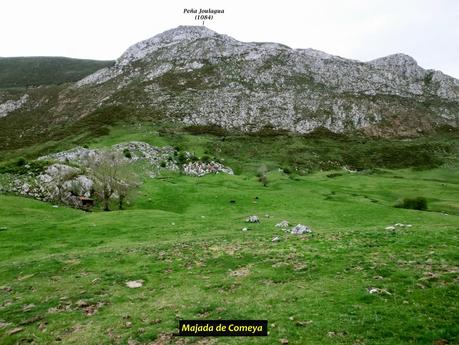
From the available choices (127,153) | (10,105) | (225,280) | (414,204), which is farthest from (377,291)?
(10,105)

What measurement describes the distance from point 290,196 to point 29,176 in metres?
45.6

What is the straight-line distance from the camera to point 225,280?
916 inches

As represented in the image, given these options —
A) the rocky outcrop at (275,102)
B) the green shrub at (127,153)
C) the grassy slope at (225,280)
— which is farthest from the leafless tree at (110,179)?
the rocky outcrop at (275,102)

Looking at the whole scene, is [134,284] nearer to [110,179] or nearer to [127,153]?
[110,179]

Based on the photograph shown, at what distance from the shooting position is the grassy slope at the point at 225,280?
1662cm

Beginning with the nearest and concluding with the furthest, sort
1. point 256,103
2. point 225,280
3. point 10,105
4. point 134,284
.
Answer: point 225,280
point 134,284
point 256,103
point 10,105

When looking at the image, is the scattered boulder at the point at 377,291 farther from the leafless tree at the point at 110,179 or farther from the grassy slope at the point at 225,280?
the leafless tree at the point at 110,179

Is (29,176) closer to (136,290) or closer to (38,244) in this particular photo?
(38,244)

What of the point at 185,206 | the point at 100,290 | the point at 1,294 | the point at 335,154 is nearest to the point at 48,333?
the point at 100,290

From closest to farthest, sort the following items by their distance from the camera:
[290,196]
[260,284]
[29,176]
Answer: [260,284], [29,176], [290,196]

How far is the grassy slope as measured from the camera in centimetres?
1662

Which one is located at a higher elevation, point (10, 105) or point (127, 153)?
point (10, 105)

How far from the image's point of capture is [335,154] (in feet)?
477

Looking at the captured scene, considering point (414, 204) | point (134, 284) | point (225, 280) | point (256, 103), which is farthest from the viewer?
point (256, 103)
